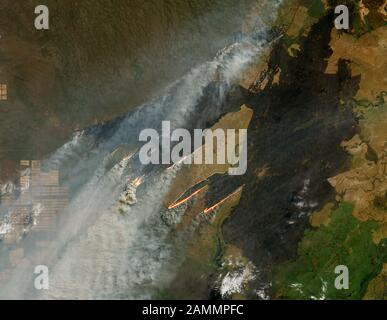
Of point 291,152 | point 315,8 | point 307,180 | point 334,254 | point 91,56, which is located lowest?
point 334,254

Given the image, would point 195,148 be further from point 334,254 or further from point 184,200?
point 334,254

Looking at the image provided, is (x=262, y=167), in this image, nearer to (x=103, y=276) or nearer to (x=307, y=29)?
(x=307, y=29)

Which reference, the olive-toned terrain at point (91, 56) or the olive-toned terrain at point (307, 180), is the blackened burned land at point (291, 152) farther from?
the olive-toned terrain at point (91, 56)

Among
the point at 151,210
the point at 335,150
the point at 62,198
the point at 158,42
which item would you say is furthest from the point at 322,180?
the point at 62,198

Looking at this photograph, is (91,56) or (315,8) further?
(315,8)

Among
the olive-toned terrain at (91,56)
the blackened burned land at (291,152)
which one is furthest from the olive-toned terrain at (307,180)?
the olive-toned terrain at (91,56)

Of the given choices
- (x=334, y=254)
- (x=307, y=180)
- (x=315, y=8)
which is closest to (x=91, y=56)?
(x=315, y=8)
